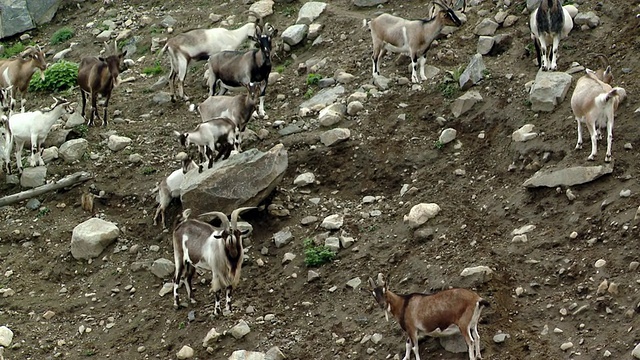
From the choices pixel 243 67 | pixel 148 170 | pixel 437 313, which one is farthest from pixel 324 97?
pixel 437 313

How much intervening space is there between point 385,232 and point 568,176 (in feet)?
7.71

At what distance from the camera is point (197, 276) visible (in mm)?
12961

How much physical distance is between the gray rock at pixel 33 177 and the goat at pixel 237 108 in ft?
9.49

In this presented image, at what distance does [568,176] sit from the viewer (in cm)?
1155

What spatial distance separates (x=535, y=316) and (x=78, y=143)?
897 cm

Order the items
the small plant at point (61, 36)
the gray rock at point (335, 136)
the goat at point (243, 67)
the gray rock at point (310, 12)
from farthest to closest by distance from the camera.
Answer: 1. the small plant at point (61, 36)
2. the gray rock at point (310, 12)
3. the goat at point (243, 67)
4. the gray rock at point (335, 136)

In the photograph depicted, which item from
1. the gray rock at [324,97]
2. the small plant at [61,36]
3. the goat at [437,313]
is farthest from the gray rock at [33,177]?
the goat at [437,313]

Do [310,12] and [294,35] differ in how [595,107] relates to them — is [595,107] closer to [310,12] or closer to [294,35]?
[294,35]

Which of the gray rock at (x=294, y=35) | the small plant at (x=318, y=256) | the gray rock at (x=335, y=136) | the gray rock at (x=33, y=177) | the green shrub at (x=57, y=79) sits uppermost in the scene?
the gray rock at (x=335, y=136)

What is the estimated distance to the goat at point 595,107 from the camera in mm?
11234

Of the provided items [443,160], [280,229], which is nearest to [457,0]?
[443,160]

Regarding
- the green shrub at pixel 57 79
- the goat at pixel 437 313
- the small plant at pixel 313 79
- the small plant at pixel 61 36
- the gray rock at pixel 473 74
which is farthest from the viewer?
the small plant at pixel 61 36

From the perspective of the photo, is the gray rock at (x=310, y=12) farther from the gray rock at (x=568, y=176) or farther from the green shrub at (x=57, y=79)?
the gray rock at (x=568, y=176)

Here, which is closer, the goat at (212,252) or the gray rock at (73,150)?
the goat at (212,252)
